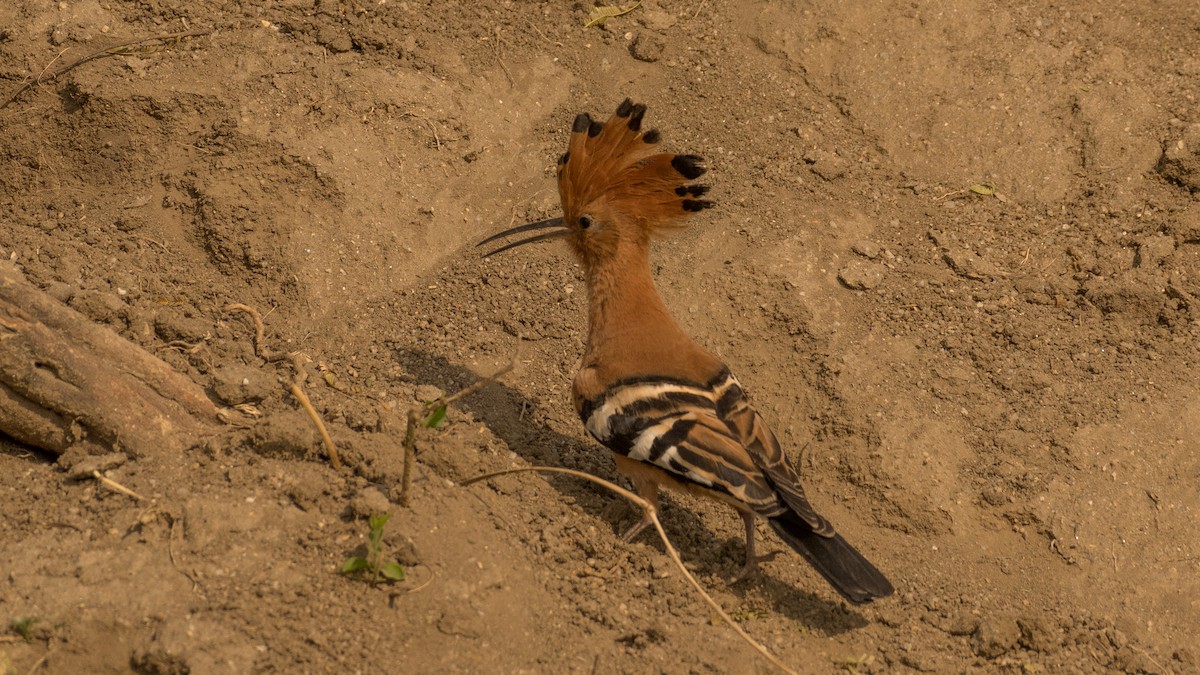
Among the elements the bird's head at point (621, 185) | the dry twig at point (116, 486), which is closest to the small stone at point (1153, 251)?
the bird's head at point (621, 185)

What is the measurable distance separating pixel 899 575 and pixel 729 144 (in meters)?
2.39

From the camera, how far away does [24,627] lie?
3.19m

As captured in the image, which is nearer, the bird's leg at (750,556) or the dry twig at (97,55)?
the bird's leg at (750,556)

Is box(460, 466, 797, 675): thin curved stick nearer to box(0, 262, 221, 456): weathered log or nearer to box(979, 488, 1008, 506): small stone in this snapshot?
box(0, 262, 221, 456): weathered log

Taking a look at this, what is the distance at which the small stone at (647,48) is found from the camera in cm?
606

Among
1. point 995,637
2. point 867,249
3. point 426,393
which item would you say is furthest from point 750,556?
point 867,249

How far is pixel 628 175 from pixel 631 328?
0.63 meters

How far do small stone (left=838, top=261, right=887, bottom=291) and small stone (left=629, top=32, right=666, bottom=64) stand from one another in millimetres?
1590

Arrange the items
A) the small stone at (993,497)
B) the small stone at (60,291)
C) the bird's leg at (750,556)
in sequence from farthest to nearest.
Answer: the small stone at (993,497) → the small stone at (60,291) → the bird's leg at (750,556)

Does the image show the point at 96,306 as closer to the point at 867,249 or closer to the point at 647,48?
the point at 647,48

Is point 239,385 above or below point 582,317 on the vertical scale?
below

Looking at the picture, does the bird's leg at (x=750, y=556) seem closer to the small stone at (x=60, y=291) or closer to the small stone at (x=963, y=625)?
the small stone at (x=963, y=625)

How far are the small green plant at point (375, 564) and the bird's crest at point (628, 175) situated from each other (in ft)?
5.91

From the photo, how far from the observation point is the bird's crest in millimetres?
4625
